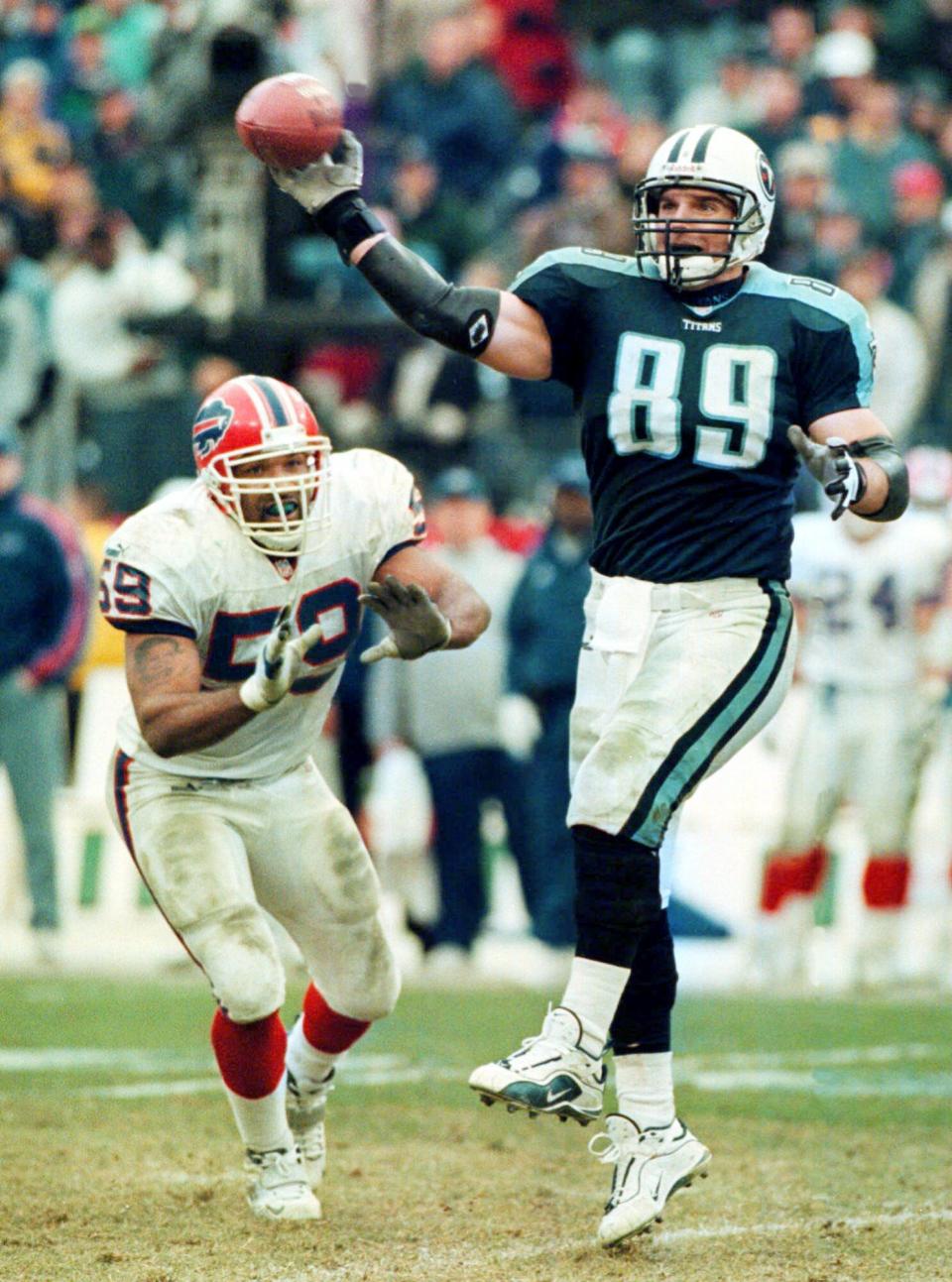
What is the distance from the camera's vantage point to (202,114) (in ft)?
34.4

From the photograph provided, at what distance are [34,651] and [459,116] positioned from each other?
500 cm

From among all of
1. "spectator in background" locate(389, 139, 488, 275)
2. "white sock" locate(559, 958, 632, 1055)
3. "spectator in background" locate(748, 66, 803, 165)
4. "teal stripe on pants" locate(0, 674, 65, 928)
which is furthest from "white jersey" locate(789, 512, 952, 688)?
"white sock" locate(559, 958, 632, 1055)

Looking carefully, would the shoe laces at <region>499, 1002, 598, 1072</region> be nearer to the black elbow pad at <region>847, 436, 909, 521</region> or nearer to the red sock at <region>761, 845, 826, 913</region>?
the black elbow pad at <region>847, 436, 909, 521</region>

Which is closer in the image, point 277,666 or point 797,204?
point 277,666

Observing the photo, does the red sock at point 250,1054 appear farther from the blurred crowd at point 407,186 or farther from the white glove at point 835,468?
the blurred crowd at point 407,186

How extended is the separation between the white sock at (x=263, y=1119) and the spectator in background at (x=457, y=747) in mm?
4360

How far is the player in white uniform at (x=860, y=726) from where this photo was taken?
9023 mm

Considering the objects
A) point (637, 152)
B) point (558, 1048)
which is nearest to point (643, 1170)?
point (558, 1048)

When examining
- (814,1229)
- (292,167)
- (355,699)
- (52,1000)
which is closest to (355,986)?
(814,1229)

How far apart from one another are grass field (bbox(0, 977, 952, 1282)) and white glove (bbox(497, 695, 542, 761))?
5.50 ft

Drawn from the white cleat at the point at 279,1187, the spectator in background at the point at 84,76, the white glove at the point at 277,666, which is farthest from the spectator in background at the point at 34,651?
A: the spectator in background at the point at 84,76

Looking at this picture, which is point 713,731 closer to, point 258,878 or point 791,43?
point 258,878

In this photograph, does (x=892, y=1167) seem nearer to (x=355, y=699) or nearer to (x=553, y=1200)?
(x=553, y=1200)

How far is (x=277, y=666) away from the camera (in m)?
4.57
